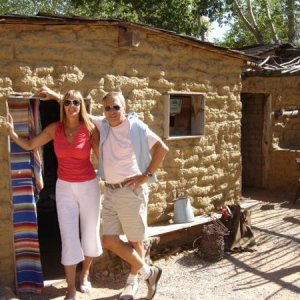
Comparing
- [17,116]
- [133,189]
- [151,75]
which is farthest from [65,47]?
[133,189]

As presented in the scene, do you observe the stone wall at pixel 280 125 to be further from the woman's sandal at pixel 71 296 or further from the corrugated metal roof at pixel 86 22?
the woman's sandal at pixel 71 296

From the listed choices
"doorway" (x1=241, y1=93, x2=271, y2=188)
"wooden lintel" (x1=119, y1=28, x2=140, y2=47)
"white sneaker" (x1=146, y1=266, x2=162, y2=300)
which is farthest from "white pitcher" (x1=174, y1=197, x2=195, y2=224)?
"doorway" (x1=241, y1=93, x2=271, y2=188)

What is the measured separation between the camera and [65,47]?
484 centimetres

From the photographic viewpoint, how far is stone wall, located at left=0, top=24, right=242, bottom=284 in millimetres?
4566

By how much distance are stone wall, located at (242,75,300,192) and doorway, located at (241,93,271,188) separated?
121mm

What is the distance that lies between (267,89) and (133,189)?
663 centimetres

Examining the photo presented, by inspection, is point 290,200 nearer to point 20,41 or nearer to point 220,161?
point 220,161

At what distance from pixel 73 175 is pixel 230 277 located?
2405 mm

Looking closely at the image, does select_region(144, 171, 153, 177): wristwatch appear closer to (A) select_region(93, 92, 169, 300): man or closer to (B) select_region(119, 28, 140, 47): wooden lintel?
(A) select_region(93, 92, 169, 300): man

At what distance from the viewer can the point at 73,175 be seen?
4.09m

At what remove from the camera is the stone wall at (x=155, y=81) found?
4.57 m

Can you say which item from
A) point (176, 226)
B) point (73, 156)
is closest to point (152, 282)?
point (73, 156)

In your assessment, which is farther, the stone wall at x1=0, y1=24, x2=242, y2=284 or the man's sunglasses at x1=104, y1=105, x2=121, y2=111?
the stone wall at x1=0, y1=24, x2=242, y2=284

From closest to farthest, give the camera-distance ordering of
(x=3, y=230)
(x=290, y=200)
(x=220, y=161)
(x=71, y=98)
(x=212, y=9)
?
(x=71, y=98), (x=3, y=230), (x=220, y=161), (x=290, y=200), (x=212, y=9)
